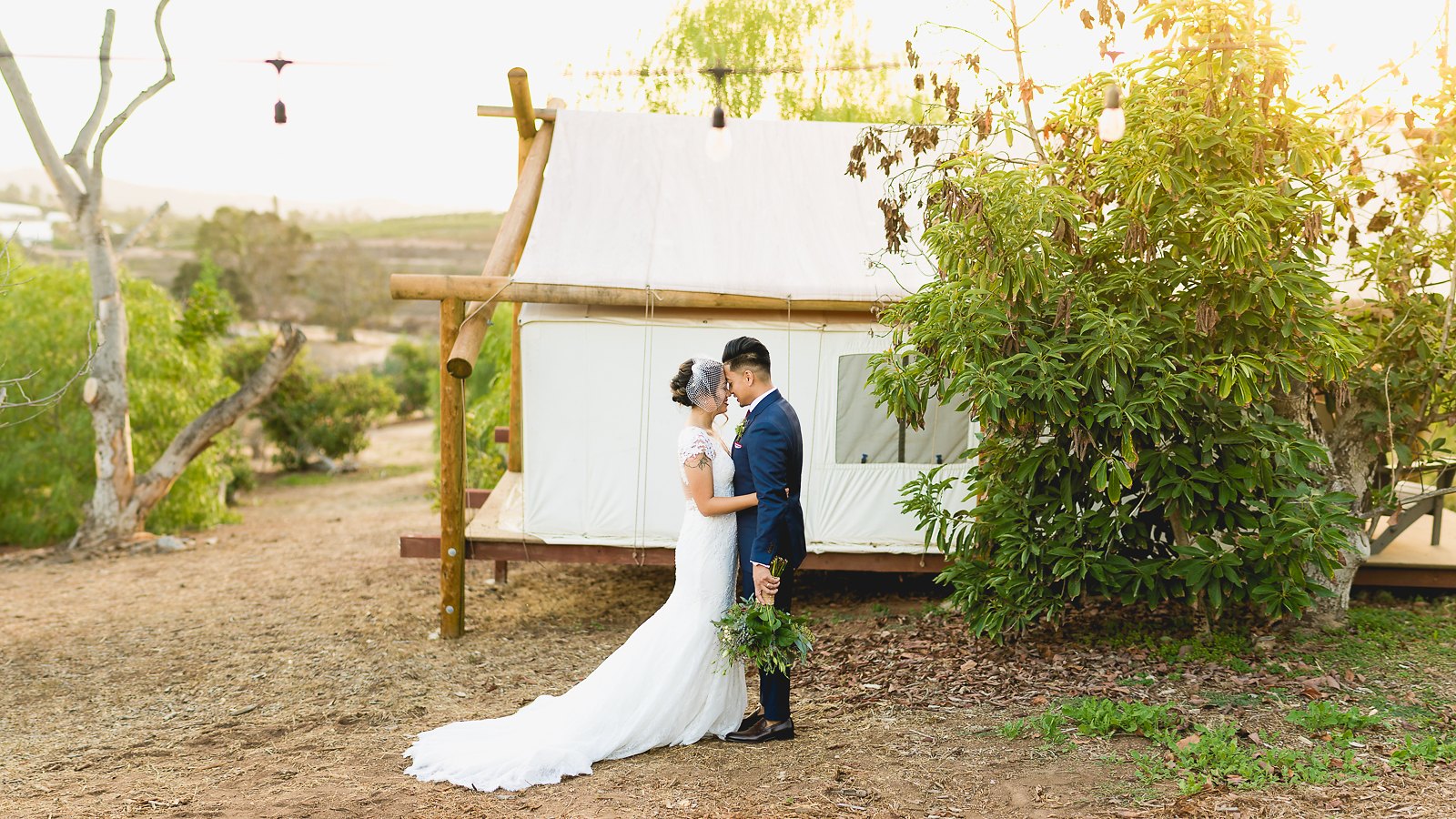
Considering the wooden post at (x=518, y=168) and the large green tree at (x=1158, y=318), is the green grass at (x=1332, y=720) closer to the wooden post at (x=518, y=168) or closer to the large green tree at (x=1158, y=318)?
the large green tree at (x=1158, y=318)

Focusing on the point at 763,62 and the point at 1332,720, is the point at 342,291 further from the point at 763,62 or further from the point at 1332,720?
the point at 1332,720

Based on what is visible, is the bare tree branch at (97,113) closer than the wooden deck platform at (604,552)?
No

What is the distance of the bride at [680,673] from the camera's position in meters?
4.53

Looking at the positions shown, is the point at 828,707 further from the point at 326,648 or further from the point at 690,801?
Answer: the point at 326,648

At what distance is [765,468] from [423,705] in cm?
253

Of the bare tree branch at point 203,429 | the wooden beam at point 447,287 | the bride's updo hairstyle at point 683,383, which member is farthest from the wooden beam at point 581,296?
the bare tree branch at point 203,429

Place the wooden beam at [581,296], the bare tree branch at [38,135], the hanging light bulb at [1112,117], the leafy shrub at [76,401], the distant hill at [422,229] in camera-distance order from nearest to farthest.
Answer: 1. the hanging light bulb at [1112,117]
2. the wooden beam at [581,296]
3. the bare tree branch at [38,135]
4. the leafy shrub at [76,401]
5. the distant hill at [422,229]

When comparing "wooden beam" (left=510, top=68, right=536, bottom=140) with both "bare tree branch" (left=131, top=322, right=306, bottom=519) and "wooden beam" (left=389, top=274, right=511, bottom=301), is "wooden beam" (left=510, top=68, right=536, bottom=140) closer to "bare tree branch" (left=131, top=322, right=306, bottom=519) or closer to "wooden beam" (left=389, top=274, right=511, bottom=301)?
"wooden beam" (left=389, top=274, right=511, bottom=301)

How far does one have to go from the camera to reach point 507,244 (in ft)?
23.0

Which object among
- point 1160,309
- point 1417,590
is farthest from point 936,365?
point 1417,590

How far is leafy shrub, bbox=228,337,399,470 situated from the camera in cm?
1938

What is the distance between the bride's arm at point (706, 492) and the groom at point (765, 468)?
0.05m

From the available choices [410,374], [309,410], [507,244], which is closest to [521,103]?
[507,244]

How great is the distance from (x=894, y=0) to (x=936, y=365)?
10296mm
